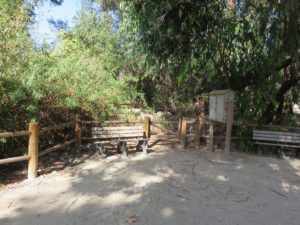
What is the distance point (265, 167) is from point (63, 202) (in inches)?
184

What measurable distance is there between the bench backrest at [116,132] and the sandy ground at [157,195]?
2.39 feet

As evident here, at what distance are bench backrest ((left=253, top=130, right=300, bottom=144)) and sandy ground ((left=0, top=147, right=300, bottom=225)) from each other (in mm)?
1296

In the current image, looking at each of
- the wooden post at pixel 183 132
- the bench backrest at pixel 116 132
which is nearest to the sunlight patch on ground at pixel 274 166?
the wooden post at pixel 183 132

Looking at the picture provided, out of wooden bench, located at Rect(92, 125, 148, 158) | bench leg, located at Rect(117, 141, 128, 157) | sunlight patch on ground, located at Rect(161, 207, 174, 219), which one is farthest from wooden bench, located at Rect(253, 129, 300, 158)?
sunlight patch on ground, located at Rect(161, 207, 174, 219)

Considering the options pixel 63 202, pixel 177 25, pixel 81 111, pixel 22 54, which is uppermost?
pixel 177 25

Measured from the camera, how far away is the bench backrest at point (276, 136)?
8891mm

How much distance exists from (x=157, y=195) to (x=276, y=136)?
493 centimetres

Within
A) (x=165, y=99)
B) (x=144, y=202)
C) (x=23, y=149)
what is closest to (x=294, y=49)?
(x=144, y=202)

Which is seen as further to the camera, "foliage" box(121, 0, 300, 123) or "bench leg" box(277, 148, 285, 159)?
"bench leg" box(277, 148, 285, 159)

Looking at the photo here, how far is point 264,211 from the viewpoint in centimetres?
495

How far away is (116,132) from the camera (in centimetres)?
838

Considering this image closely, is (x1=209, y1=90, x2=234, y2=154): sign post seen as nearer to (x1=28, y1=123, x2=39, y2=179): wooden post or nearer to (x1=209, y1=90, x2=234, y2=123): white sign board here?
(x1=209, y1=90, x2=234, y2=123): white sign board

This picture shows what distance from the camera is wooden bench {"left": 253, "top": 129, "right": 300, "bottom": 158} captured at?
8.90 m

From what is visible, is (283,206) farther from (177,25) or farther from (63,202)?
(177,25)
